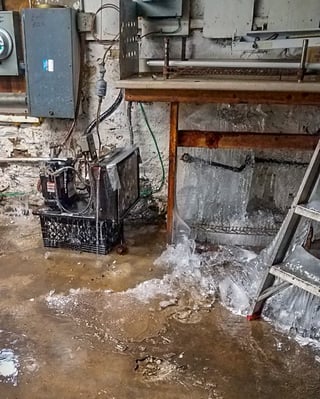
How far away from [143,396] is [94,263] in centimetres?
112

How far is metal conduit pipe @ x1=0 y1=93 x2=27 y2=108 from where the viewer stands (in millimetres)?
3105

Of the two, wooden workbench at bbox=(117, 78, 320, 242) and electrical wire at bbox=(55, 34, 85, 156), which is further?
electrical wire at bbox=(55, 34, 85, 156)

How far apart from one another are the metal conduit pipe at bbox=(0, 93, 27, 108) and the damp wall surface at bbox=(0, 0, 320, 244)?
221mm

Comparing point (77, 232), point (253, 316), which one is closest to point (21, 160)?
point (77, 232)

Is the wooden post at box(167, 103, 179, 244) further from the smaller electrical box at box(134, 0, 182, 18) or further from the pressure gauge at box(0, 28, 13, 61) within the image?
the pressure gauge at box(0, 28, 13, 61)

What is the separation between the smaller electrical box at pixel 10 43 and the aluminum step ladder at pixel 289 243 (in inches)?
83.7

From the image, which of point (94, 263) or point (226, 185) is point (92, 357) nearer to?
point (94, 263)

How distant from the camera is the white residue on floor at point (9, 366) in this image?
68.9 inches

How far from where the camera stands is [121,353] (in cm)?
190

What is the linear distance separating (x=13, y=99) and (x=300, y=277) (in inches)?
92.9

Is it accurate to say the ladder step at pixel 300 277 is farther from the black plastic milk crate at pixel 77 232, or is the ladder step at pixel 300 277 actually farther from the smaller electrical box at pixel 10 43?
the smaller electrical box at pixel 10 43

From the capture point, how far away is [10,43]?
291cm

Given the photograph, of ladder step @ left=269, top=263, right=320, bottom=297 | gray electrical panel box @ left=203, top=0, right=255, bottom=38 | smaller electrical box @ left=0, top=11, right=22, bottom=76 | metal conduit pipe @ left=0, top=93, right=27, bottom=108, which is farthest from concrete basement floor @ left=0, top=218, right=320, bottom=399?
gray electrical panel box @ left=203, top=0, right=255, bottom=38

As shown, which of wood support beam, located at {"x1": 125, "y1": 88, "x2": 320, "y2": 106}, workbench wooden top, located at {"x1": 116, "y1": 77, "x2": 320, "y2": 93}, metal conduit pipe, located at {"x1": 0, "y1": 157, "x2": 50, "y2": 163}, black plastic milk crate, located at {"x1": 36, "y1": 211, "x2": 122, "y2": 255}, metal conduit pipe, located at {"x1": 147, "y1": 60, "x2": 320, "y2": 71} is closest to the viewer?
workbench wooden top, located at {"x1": 116, "y1": 77, "x2": 320, "y2": 93}
